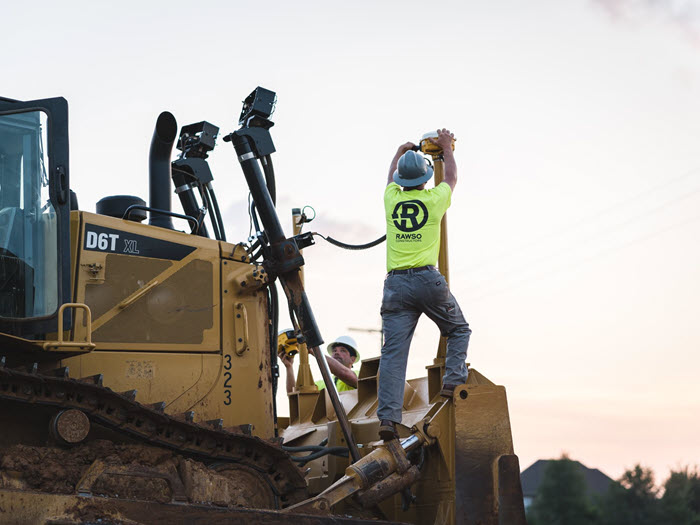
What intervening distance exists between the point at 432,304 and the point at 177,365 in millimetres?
1895

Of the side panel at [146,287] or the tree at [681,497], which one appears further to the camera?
the tree at [681,497]

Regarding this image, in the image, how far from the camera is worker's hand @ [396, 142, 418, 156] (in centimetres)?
738

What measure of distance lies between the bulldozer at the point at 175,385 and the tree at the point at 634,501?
22.8 meters

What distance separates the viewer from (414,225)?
272 inches

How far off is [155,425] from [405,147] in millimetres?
2905

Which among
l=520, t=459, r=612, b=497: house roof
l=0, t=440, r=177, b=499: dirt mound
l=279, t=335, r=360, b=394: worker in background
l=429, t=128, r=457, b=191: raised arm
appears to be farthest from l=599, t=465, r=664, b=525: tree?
l=0, t=440, r=177, b=499: dirt mound

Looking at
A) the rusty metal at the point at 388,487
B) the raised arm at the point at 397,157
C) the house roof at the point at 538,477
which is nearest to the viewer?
the rusty metal at the point at 388,487

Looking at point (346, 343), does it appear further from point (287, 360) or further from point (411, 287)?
point (411, 287)

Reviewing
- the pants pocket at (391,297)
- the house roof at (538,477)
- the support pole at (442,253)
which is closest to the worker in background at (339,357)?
the support pole at (442,253)

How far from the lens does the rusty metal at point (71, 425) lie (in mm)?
5785

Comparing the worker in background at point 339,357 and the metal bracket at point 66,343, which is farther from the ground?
the worker in background at point 339,357

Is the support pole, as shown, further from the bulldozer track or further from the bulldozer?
the bulldozer track

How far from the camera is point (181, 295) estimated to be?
22.9 ft

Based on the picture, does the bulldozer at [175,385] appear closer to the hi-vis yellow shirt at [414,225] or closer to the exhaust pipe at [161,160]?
the exhaust pipe at [161,160]
